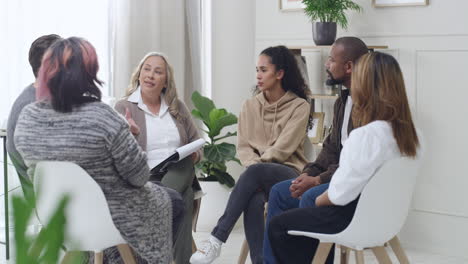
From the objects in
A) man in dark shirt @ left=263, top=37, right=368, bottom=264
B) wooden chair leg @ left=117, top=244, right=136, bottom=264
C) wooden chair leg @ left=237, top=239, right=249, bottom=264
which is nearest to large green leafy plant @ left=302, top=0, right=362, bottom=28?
man in dark shirt @ left=263, top=37, right=368, bottom=264

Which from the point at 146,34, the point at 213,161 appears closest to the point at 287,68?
the point at 213,161

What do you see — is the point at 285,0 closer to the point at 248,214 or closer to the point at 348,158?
the point at 248,214

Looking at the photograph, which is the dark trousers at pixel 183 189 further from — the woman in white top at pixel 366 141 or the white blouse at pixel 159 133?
the woman in white top at pixel 366 141

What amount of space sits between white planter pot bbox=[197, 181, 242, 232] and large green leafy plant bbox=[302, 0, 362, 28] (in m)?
1.32

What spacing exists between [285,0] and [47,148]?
105 inches

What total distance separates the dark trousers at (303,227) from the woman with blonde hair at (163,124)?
71cm

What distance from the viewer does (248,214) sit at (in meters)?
3.54

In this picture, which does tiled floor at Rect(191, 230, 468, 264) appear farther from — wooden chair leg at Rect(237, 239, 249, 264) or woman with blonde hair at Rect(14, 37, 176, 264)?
woman with blonde hair at Rect(14, 37, 176, 264)

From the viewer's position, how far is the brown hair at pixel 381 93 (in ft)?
8.56

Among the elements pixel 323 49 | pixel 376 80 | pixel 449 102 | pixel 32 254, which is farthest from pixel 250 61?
pixel 32 254

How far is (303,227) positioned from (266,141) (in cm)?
110

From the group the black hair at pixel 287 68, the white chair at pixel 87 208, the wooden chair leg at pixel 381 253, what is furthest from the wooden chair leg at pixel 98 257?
the black hair at pixel 287 68

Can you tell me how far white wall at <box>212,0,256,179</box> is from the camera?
4.93m

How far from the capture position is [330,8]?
14.2 ft
